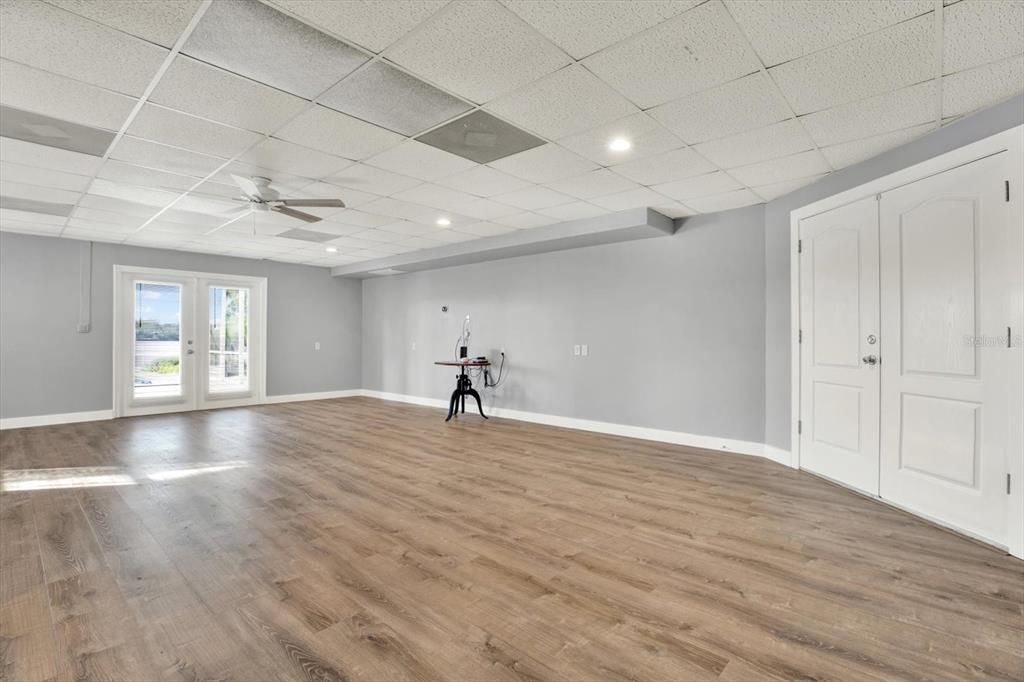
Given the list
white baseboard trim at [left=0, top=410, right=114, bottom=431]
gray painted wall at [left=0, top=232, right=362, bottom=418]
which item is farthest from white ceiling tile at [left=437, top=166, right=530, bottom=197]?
white baseboard trim at [left=0, top=410, right=114, bottom=431]

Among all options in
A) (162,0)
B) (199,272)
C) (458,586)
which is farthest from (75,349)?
(458,586)

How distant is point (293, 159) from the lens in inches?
146

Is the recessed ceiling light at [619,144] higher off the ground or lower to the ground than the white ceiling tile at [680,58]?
higher

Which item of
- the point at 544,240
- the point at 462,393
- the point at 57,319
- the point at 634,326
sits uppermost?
the point at 544,240

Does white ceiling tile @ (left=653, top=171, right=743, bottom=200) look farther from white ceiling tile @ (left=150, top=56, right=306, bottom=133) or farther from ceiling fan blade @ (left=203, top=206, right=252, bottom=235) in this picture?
ceiling fan blade @ (left=203, top=206, right=252, bottom=235)

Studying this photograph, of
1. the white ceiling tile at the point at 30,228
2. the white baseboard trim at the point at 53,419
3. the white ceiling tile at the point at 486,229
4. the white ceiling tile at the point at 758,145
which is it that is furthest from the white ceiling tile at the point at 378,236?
the white baseboard trim at the point at 53,419

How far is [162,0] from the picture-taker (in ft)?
6.44

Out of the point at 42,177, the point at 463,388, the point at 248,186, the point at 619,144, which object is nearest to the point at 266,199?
the point at 248,186

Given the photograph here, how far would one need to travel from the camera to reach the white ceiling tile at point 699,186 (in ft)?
13.4

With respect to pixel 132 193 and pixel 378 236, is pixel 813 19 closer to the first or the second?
pixel 378 236

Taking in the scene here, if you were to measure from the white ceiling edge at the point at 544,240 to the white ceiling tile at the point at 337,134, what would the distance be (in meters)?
2.70

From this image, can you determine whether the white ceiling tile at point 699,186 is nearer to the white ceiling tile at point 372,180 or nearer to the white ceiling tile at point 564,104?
the white ceiling tile at point 564,104

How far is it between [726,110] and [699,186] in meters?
1.46

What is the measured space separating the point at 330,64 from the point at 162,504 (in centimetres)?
318
